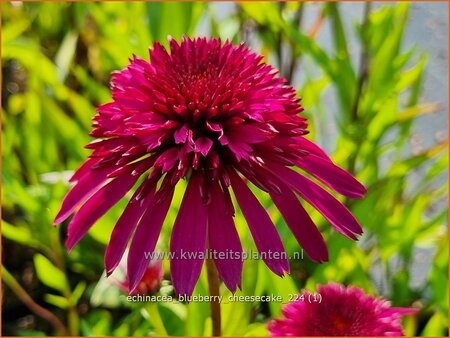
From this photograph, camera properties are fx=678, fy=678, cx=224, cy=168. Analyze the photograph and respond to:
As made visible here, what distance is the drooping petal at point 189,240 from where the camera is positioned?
1.14 ft

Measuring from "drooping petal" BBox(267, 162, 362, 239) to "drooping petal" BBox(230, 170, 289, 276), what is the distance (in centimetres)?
2

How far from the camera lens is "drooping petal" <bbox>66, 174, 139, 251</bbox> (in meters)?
0.38

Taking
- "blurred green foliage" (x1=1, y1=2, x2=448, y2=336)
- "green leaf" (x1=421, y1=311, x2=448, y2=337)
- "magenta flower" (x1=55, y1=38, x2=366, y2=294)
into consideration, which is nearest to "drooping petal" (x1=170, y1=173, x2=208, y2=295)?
"magenta flower" (x1=55, y1=38, x2=366, y2=294)

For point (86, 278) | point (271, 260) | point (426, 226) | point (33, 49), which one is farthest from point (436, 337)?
point (33, 49)

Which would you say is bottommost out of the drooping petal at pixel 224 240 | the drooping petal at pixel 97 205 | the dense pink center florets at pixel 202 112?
the drooping petal at pixel 224 240

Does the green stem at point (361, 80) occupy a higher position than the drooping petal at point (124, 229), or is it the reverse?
the green stem at point (361, 80)

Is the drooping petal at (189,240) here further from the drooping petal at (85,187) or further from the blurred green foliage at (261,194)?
the blurred green foliage at (261,194)

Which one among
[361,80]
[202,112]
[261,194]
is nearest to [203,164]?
[202,112]

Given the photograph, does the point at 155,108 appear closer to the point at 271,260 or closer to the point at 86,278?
the point at 271,260

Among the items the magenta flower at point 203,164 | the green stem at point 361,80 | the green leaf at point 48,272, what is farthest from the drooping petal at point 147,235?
the green stem at point 361,80

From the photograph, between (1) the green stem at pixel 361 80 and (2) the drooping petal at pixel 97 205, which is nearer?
(2) the drooping petal at pixel 97 205

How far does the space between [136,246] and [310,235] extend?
0.10 meters

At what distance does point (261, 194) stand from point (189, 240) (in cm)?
25

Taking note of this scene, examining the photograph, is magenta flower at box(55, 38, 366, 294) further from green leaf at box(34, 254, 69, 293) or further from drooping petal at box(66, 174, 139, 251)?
green leaf at box(34, 254, 69, 293)
